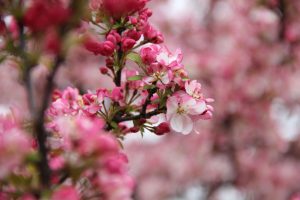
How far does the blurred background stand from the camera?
5047 millimetres

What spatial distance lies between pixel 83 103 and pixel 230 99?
396 cm

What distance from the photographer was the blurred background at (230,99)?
5.05 metres

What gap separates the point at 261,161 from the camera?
5.48m

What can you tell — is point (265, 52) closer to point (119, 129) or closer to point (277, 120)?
point (277, 120)

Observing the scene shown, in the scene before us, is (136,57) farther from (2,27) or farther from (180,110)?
(2,27)

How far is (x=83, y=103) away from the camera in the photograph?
1.33m

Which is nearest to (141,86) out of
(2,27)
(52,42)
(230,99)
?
(2,27)

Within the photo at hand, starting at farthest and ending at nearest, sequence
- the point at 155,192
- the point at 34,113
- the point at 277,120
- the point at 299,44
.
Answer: the point at 155,192
the point at 277,120
the point at 299,44
the point at 34,113

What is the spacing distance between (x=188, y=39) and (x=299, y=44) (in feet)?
6.06

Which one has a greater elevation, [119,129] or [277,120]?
[277,120]

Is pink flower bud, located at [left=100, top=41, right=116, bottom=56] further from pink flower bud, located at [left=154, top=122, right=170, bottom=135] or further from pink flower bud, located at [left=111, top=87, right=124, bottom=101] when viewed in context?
pink flower bud, located at [left=154, top=122, right=170, bottom=135]

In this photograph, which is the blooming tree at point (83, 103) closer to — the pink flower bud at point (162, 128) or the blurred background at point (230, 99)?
the pink flower bud at point (162, 128)

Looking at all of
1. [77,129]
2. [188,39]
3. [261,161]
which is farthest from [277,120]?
[77,129]

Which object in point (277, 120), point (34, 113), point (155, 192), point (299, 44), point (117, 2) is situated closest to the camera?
point (34, 113)
